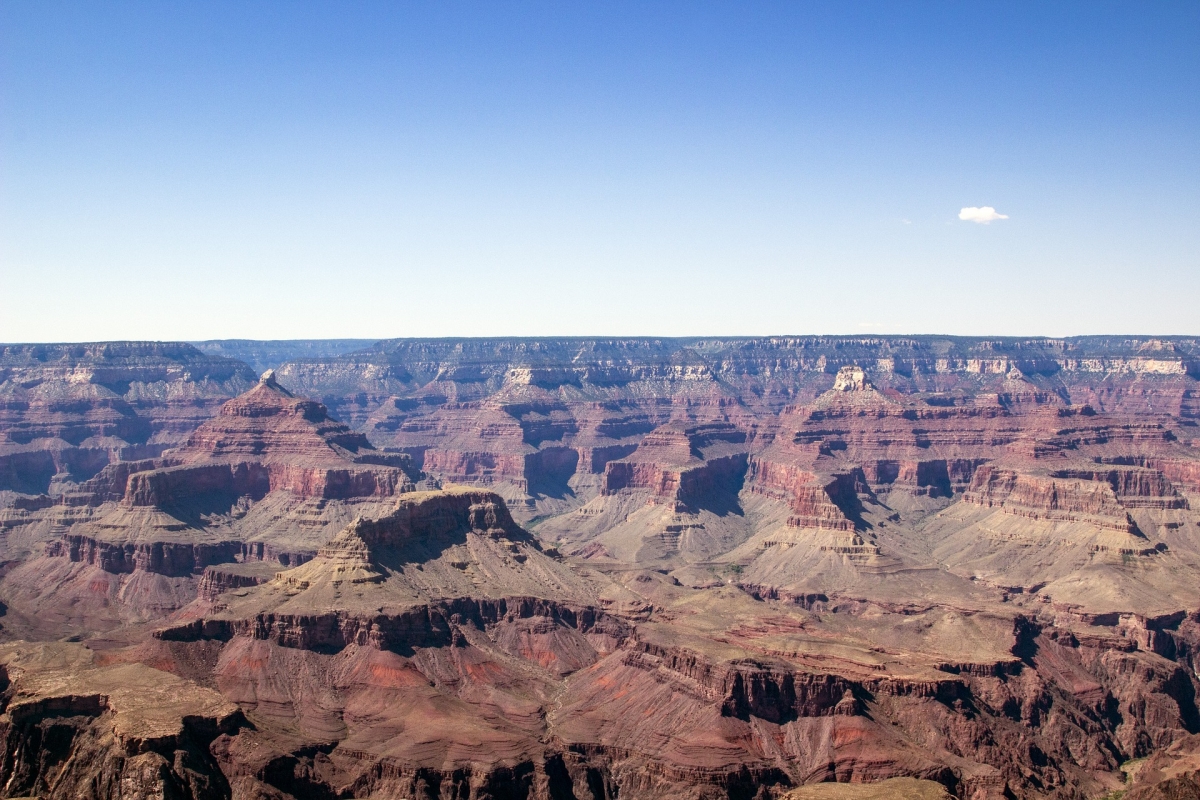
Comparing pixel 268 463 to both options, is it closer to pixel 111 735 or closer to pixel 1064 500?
pixel 111 735

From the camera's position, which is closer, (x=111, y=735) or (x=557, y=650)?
(x=111, y=735)

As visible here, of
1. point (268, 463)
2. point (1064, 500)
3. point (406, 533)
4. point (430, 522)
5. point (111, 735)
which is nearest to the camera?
point (111, 735)

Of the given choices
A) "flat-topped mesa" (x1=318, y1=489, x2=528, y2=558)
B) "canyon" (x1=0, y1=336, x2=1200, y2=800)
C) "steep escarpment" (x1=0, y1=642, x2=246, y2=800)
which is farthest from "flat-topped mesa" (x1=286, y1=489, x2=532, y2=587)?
"steep escarpment" (x1=0, y1=642, x2=246, y2=800)

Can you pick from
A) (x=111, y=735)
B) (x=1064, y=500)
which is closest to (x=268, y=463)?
(x=111, y=735)

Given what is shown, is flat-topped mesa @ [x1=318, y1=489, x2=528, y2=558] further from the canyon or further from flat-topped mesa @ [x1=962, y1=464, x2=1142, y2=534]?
flat-topped mesa @ [x1=962, y1=464, x2=1142, y2=534]

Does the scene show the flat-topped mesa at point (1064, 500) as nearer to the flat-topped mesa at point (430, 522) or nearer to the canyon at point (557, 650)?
the canyon at point (557, 650)

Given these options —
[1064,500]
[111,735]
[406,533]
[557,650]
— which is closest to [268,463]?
[406,533]

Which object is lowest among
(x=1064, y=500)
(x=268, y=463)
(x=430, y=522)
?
(x=1064, y=500)

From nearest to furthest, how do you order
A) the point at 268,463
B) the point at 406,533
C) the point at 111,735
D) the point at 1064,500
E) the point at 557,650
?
the point at 111,735
the point at 557,650
the point at 406,533
the point at 1064,500
the point at 268,463

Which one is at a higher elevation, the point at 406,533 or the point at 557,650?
the point at 406,533

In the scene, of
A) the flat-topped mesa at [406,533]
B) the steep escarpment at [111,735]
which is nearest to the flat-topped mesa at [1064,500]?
the flat-topped mesa at [406,533]
